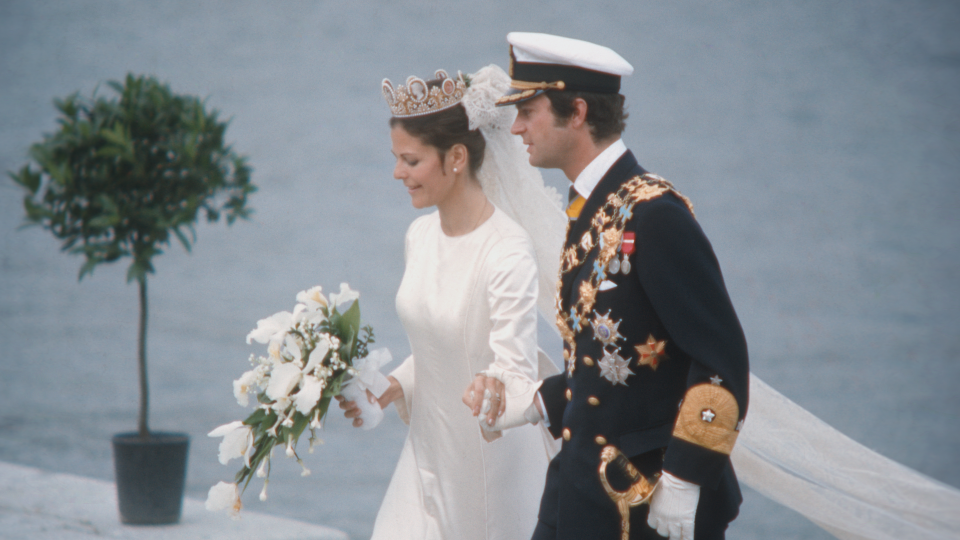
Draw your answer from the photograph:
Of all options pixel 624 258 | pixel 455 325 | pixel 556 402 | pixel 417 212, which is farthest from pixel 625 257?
pixel 417 212

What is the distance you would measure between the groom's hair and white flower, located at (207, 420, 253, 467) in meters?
0.96

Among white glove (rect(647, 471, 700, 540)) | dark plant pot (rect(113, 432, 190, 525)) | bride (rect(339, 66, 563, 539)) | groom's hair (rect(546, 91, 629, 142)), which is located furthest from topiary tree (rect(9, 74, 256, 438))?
white glove (rect(647, 471, 700, 540))

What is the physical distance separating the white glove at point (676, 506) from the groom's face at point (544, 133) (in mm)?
584

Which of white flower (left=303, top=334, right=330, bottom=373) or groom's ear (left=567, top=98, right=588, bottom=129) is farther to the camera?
white flower (left=303, top=334, right=330, bottom=373)


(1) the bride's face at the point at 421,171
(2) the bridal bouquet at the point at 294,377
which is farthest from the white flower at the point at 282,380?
(1) the bride's face at the point at 421,171

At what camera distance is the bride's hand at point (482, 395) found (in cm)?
171

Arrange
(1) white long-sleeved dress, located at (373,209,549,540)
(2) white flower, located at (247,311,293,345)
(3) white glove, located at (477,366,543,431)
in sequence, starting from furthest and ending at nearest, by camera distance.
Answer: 1. (1) white long-sleeved dress, located at (373,209,549,540)
2. (2) white flower, located at (247,311,293,345)
3. (3) white glove, located at (477,366,543,431)

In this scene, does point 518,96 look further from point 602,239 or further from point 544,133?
point 602,239

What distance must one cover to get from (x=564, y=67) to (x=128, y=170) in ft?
7.67

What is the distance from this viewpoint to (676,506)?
132 centimetres

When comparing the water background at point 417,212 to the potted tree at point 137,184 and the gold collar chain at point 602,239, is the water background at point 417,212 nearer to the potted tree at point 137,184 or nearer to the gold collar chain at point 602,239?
the potted tree at point 137,184

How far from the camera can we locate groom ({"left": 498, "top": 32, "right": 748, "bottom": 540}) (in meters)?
1.33

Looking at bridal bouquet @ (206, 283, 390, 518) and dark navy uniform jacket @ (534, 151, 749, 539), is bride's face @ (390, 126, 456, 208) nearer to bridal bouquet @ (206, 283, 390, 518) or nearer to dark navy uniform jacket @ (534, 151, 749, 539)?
bridal bouquet @ (206, 283, 390, 518)

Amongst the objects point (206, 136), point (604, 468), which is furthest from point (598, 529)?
point (206, 136)
